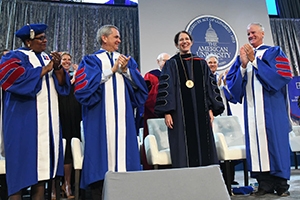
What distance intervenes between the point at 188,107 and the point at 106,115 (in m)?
0.74

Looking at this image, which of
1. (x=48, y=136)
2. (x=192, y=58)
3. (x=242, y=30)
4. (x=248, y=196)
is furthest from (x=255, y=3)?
(x=48, y=136)

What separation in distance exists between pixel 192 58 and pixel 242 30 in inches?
164

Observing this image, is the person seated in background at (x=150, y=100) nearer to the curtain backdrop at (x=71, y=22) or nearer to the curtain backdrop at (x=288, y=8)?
the curtain backdrop at (x=71, y=22)

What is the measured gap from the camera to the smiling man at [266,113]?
315cm

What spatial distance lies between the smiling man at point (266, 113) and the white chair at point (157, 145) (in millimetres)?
811

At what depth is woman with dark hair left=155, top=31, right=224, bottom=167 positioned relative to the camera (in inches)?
117

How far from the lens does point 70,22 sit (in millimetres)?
6531

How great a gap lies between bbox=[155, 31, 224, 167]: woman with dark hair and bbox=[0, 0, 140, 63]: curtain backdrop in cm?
369

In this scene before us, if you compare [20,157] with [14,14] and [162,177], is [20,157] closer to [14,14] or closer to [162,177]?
[162,177]

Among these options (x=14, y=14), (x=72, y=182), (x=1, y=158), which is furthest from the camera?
(x=14, y=14)

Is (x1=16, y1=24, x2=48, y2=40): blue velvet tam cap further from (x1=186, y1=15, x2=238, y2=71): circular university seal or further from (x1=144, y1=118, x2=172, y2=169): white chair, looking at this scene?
(x1=186, y1=15, x2=238, y2=71): circular university seal

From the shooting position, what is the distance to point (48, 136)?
2559 mm

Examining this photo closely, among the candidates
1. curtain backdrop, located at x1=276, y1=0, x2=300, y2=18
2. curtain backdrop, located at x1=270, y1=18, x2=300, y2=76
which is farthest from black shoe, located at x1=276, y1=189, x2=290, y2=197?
curtain backdrop, located at x1=276, y1=0, x2=300, y2=18

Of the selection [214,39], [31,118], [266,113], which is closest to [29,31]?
[31,118]
